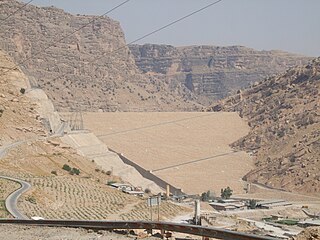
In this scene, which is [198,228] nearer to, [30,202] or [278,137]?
[30,202]

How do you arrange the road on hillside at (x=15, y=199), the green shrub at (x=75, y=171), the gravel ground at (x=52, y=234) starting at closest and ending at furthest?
the gravel ground at (x=52, y=234) → the road on hillside at (x=15, y=199) → the green shrub at (x=75, y=171)

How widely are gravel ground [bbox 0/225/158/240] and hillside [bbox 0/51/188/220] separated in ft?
29.2

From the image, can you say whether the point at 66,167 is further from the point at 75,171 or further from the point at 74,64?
the point at 74,64

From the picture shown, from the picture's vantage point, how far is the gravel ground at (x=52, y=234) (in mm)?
13180

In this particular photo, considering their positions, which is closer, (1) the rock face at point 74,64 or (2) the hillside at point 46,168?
(2) the hillside at point 46,168

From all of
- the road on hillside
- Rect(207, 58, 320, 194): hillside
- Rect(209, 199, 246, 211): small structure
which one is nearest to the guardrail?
the road on hillside

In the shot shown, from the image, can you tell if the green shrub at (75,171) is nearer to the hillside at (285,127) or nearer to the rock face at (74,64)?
the hillside at (285,127)

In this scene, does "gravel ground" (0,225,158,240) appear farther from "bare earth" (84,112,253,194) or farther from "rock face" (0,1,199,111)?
"rock face" (0,1,199,111)

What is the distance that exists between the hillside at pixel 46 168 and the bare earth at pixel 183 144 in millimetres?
12214

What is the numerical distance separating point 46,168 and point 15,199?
62.7 ft

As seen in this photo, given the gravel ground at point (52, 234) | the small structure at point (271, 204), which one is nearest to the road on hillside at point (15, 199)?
the gravel ground at point (52, 234)

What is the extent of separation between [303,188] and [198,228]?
6141 centimetres

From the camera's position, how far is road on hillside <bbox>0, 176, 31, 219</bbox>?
23.6 metres

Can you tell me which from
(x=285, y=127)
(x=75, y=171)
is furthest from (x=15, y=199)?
(x=285, y=127)
